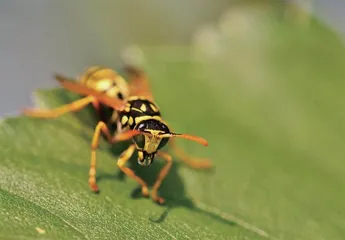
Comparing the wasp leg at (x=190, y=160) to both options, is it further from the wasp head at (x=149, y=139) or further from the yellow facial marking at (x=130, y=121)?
the wasp head at (x=149, y=139)

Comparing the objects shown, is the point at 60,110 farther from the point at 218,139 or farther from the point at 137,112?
the point at 218,139

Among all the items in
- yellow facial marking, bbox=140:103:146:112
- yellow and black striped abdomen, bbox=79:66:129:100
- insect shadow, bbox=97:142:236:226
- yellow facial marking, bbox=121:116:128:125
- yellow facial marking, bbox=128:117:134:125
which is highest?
yellow facial marking, bbox=140:103:146:112

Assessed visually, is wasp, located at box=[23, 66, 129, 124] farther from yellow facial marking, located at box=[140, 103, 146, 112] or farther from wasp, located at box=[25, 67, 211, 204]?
yellow facial marking, located at box=[140, 103, 146, 112]

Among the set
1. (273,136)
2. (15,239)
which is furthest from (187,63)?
(15,239)

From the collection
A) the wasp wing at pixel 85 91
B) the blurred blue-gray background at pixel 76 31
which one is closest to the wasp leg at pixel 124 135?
the wasp wing at pixel 85 91

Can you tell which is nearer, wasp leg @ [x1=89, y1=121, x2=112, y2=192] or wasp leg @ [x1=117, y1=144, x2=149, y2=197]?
wasp leg @ [x1=89, y1=121, x2=112, y2=192]

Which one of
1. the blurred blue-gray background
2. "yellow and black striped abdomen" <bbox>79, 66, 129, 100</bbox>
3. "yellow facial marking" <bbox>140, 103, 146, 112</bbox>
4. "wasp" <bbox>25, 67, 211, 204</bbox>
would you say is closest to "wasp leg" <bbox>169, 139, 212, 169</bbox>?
"wasp" <bbox>25, 67, 211, 204</bbox>

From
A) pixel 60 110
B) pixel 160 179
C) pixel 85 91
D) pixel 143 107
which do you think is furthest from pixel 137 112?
pixel 60 110
